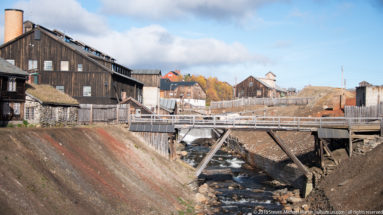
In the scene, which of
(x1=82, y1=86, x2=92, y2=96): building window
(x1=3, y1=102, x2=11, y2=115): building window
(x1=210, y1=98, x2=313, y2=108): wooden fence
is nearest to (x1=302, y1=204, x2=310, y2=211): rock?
(x1=3, y1=102, x2=11, y2=115): building window

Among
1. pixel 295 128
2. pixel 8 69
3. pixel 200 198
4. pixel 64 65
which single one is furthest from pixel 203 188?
pixel 64 65

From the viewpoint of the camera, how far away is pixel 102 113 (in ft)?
124

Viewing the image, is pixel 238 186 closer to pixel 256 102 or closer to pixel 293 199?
pixel 293 199

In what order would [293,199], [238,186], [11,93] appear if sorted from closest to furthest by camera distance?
[293,199]
[11,93]
[238,186]

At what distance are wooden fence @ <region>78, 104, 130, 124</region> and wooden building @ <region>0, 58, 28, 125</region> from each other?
6.43 meters

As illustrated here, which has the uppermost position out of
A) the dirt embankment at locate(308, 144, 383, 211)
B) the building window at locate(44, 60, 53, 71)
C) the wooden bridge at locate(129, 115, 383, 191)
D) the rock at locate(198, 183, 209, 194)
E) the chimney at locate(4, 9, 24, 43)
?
the chimney at locate(4, 9, 24, 43)

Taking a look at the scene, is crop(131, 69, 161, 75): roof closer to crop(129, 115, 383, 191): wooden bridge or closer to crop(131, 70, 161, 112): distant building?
crop(131, 70, 161, 112): distant building

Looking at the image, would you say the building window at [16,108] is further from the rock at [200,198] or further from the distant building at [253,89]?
the distant building at [253,89]

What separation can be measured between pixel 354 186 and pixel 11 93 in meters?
30.5

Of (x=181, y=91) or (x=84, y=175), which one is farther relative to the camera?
(x=181, y=91)

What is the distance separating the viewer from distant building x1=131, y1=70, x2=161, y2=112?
6375cm

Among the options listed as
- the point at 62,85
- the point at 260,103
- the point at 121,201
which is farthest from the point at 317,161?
the point at 260,103

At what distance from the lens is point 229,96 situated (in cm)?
14475

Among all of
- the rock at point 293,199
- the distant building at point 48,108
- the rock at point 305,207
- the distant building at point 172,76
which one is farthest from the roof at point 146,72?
the distant building at point 172,76
